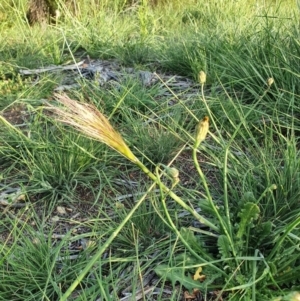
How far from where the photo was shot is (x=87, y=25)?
3.89 meters

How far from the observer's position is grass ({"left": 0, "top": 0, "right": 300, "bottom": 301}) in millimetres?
1358

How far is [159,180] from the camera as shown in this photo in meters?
1.08

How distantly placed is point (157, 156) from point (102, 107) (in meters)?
0.57

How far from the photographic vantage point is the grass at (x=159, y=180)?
136cm

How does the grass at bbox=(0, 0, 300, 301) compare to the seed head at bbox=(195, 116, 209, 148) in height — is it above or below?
below

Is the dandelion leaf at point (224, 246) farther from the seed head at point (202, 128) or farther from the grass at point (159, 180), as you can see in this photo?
the seed head at point (202, 128)

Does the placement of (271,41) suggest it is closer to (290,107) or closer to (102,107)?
(290,107)

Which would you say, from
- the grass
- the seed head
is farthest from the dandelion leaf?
the seed head

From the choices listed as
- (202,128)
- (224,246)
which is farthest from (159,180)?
(224,246)

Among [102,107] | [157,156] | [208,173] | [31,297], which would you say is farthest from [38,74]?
[31,297]

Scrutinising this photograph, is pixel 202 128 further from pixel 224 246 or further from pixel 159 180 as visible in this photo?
pixel 224 246

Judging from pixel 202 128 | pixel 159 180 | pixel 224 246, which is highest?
pixel 202 128

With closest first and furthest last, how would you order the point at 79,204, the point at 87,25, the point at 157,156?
the point at 79,204 < the point at 157,156 < the point at 87,25

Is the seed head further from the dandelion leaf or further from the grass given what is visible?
the dandelion leaf
